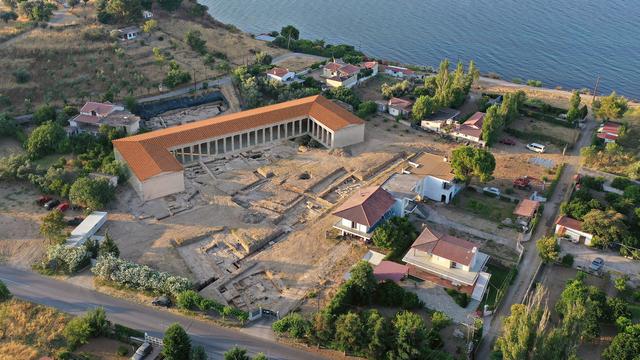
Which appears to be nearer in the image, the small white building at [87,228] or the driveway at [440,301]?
the driveway at [440,301]

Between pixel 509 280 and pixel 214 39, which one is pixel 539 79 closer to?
pixel 214 39

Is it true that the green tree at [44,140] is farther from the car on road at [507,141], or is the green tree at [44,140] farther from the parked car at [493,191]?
the car on road at [507,141]

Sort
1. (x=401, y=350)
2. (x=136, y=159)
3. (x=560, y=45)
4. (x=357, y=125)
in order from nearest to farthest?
(x=401, y=350) → (x=136, y=159) → (x=357, y=125) → (x=560, y=45)

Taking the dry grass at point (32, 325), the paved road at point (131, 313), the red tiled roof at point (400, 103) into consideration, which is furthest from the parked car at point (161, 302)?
the red tiled roof at point (400, 103)

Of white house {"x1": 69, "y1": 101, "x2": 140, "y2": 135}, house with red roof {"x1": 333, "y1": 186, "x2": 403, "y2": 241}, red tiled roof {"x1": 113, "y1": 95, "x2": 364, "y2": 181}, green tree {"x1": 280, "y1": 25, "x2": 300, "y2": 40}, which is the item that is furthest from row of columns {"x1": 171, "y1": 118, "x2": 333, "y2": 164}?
green tree {"x1": 280, "y1": 25, "x2": 300, "y2": 40}

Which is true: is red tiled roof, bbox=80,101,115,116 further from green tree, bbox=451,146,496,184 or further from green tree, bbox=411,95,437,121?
green tree, bbox=451,146,496,184

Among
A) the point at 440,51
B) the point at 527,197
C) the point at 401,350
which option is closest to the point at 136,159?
the point at 401,350
